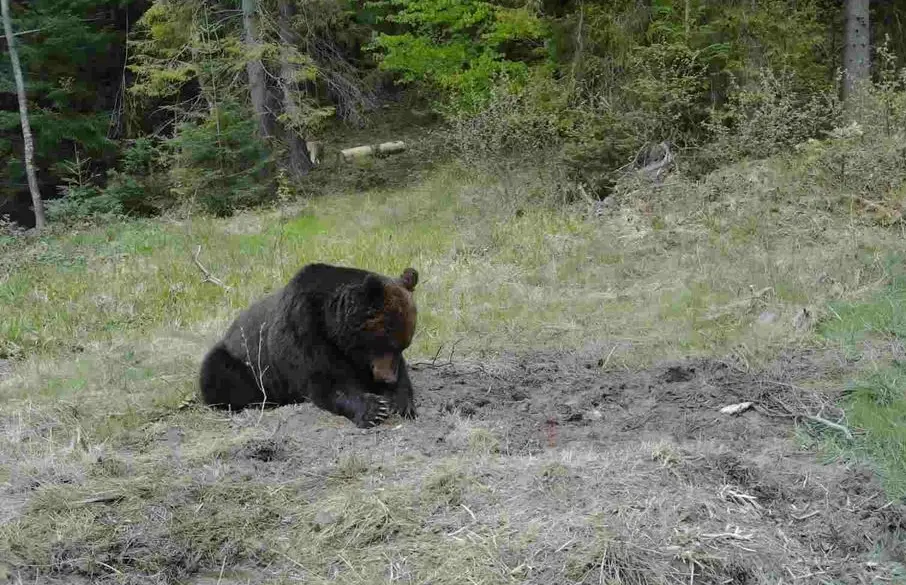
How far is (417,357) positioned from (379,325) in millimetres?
2130

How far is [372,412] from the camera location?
5.80m

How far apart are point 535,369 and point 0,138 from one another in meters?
21.3

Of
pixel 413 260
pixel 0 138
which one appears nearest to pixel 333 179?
pixel 0 138

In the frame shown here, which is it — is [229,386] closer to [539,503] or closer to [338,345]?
[338,345]

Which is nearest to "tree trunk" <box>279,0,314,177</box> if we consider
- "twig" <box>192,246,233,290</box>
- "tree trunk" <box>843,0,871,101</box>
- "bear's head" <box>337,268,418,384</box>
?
"twig" <box>192,246,233,290</box>

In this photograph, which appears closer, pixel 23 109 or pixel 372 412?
pixel 372 412

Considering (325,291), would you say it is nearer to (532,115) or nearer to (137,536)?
(137,536)

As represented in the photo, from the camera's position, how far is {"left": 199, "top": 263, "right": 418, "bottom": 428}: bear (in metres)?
5.79

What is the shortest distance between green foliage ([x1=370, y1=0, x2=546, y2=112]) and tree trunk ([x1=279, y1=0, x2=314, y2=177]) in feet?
7.11

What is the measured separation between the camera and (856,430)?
530 centimetres

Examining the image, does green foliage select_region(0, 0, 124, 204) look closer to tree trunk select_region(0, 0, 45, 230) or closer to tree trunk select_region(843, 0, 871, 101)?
tree trunk select_region(0, 0, 45, 230)

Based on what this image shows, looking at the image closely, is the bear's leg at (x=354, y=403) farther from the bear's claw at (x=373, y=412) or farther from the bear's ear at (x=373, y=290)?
the bear's ear at (x=373, y=290)

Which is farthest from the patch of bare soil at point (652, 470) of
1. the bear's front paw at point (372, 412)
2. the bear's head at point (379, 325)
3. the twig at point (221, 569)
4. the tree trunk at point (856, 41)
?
the tree trunk at point (856, 41)

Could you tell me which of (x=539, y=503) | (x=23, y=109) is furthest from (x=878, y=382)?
(x=23, y=109)
